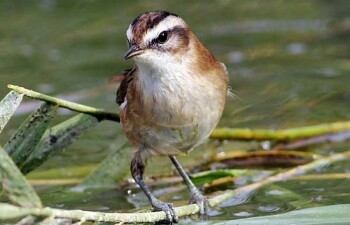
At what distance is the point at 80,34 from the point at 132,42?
18.1 ft

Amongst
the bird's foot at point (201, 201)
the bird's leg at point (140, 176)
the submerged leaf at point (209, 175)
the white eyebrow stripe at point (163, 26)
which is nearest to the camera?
the white eyebrow stripe at point (163, 26)

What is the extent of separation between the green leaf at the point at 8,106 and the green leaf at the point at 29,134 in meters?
0.55

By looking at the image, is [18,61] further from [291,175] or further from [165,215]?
[165,215]

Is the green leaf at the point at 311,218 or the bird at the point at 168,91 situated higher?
the bird at the point at 168,91

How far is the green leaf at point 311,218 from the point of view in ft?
16.9

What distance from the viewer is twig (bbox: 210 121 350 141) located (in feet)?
23.0

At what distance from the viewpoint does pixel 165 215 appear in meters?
5.20

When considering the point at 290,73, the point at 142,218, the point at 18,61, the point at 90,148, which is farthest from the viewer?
the point at 18,61

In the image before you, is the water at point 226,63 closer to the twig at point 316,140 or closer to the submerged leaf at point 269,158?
the twig at point 316,140

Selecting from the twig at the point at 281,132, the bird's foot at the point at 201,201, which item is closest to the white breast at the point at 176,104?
the bird's foot at the point at 201,201

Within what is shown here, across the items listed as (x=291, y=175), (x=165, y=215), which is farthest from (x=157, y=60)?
(x=291, y=175)

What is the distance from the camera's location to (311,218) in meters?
5.24

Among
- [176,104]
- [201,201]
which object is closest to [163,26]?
[176,104]

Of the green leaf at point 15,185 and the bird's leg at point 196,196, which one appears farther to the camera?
the bird's leg at point 196,196
